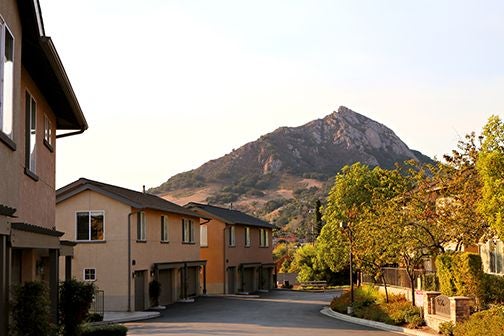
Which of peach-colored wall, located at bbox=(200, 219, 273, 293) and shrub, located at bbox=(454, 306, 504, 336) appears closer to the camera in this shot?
shrub, located at bbox=(454, 306, 504, 336)

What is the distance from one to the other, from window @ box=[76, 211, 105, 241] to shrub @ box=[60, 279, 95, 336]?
21371 mm

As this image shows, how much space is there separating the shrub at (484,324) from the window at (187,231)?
89.9 feet

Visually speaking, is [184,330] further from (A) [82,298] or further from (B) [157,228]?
(B) [157,228]

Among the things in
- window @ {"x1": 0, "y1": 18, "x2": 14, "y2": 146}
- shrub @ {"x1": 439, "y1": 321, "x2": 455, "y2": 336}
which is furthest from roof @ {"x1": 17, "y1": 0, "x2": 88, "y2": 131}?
shrub @ {"x1": 439, "y1": 321, "x2": 455, "y2": 336}

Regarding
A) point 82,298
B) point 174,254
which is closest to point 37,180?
point 82,298

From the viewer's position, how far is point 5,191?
10.6 metres

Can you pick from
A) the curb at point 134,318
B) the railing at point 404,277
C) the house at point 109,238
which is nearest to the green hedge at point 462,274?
the railing at point 404,277

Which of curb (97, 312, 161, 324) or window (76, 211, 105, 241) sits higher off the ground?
window (76, 211, 105, 241)

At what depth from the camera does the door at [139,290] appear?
39812 millimetres

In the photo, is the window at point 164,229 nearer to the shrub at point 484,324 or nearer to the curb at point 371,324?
the curb at point 371,324

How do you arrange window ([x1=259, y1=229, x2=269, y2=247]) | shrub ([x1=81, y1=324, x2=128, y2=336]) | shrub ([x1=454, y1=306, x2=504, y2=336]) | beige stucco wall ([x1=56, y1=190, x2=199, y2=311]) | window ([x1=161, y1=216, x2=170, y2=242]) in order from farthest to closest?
window ([x1=259, y1=229, x2=269, y2=247]) → window ([x1=161, y1=216, x2=170, y2=242]) → beige stucco wall ([x1=56, y1=190, x2=199, y2=311]) → shrub ([x1=454, y1=306, x2=504, y2=336]) → shrub ([x1=81, y1=324, x2=128, y2=336])

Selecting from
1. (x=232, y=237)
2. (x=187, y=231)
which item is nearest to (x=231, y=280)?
(x=232, y=237)

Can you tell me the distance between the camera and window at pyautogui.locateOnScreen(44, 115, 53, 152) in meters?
17.7

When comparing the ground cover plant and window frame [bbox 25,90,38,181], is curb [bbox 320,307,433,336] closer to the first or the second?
the ground cover plant
